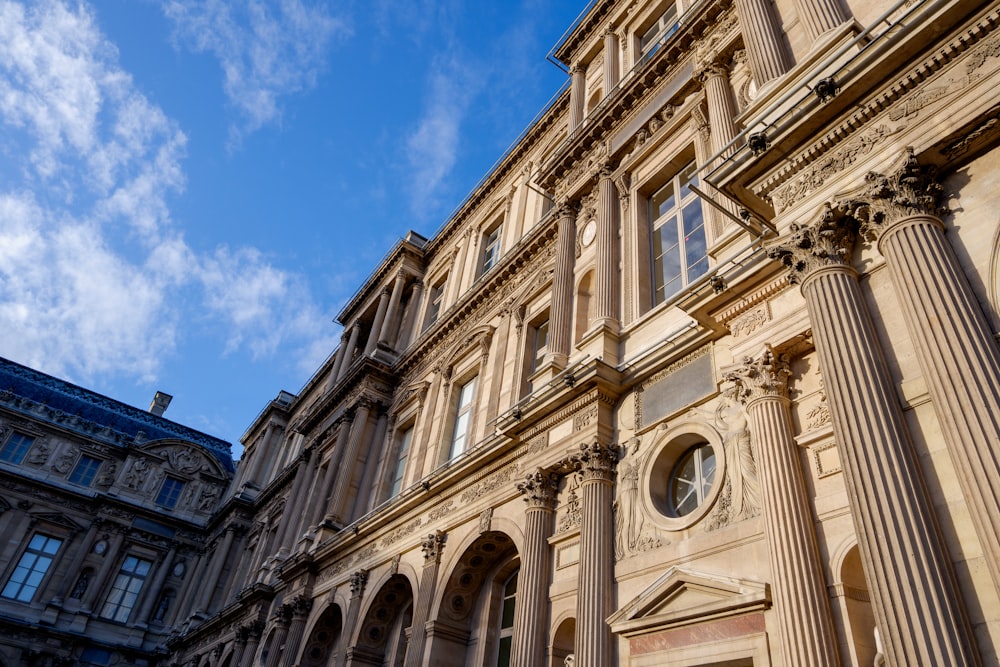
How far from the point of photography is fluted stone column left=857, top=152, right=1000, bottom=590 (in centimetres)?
558

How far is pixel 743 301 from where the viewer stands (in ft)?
31.7

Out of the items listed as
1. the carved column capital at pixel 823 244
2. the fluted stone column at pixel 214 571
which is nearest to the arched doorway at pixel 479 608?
the carved column capital at pixel 823 244

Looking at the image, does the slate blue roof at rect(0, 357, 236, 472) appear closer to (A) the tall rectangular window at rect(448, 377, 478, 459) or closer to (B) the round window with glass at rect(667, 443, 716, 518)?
(A) the tall rectangular window at rect(448, 377, 478, 459)

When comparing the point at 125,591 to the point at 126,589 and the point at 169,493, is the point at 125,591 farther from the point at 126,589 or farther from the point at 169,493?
the point at 169,493

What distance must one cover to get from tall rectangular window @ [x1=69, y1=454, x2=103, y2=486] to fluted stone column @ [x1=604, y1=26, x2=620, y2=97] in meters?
37.2

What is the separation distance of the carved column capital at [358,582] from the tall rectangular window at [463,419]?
12.5 ft

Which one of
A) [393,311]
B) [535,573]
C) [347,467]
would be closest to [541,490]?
[535,573]

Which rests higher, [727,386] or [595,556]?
[727,386]

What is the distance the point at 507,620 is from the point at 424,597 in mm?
1917

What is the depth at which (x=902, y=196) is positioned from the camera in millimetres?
7508

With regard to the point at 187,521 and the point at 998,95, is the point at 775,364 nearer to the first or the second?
the point at 998,95

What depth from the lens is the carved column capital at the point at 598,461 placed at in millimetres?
11133

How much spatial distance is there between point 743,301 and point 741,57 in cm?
663

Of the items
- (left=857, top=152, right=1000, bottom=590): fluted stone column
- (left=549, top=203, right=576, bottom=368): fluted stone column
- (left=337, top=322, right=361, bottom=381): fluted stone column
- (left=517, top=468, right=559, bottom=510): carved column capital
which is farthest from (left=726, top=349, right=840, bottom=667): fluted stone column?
(left=337, top=322, right=361, bottom=381): fluted stone column
